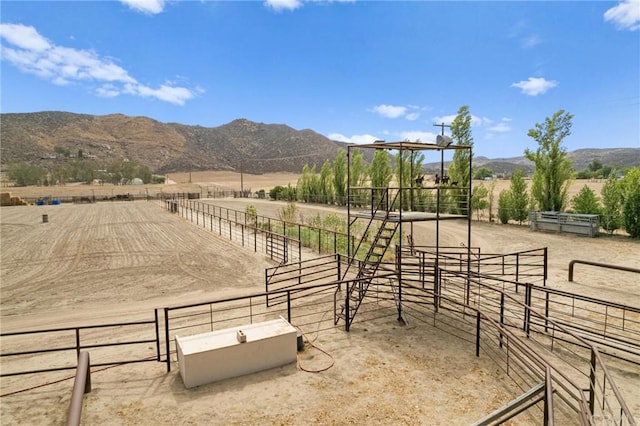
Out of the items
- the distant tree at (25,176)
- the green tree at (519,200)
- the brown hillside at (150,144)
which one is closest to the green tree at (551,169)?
the green tree at (519,200)

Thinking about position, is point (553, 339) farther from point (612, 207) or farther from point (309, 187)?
point (309, 187)

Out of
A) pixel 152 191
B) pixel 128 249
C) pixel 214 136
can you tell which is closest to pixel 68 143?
pixel 214 136

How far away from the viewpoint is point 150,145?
158125 mm

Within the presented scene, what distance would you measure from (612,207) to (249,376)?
2316cm

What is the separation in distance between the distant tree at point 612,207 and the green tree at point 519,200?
5.15 m

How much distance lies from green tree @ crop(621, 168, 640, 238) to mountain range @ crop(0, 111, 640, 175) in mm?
111884

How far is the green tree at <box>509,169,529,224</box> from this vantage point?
26.6 m

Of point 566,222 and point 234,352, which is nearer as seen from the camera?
point 234,352

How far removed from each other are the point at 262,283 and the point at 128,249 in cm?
993

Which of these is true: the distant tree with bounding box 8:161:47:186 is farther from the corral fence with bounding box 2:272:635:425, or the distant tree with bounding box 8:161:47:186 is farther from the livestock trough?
the livestock trough

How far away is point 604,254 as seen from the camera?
16266 millimetres

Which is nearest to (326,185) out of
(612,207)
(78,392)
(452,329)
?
(612,207)

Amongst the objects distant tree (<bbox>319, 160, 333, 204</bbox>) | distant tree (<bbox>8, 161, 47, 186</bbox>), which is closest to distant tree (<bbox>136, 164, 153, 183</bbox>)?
distant tree (<bbox>8, 161, 47, 186</bbox>)

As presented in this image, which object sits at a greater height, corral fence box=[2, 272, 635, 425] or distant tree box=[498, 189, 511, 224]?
distant tree box=[498, 189, 511, 224]
